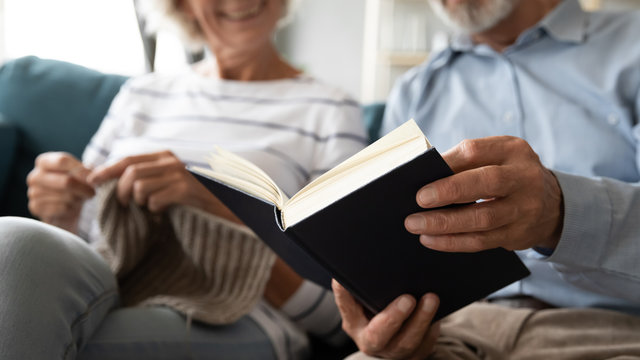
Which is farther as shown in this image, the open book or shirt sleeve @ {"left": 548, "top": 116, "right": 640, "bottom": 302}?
shirt sleeve @ {"left": 548, "top": 116, "right": 640, "bottom": 302}

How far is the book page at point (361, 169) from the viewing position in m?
0.52

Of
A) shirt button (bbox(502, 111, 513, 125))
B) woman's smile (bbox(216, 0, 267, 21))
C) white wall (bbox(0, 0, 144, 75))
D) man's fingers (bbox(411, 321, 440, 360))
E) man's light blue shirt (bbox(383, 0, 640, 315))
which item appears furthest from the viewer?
white wall (bbox(0, 0, 144, 75))

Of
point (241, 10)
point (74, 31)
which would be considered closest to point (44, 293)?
point (241, 10)

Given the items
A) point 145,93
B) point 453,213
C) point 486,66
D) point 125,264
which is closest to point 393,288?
point 453,213

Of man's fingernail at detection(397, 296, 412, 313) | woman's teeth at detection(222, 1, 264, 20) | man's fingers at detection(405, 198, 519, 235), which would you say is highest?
woman's teeth at detection(222, 1, 264, 20)

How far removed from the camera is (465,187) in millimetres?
536

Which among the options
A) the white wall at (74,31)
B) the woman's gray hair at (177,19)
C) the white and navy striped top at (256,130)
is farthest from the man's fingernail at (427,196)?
the white wall at (74,31)

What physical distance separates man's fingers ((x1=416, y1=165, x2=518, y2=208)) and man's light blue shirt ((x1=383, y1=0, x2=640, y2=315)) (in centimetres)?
30

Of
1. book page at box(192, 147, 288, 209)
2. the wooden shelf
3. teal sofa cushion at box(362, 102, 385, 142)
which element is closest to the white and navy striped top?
teal sofa cushion at box(362, 102, 385, 142)

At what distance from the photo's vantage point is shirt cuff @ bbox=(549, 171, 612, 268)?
0.70 m

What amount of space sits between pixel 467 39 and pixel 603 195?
0.68m

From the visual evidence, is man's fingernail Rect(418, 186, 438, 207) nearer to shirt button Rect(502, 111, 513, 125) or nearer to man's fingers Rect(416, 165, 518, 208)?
man's fingers Rect(416, 165, 518, 208)

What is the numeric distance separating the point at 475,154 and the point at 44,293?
1.83 feet

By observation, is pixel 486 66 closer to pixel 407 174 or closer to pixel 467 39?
pixel 467 39
